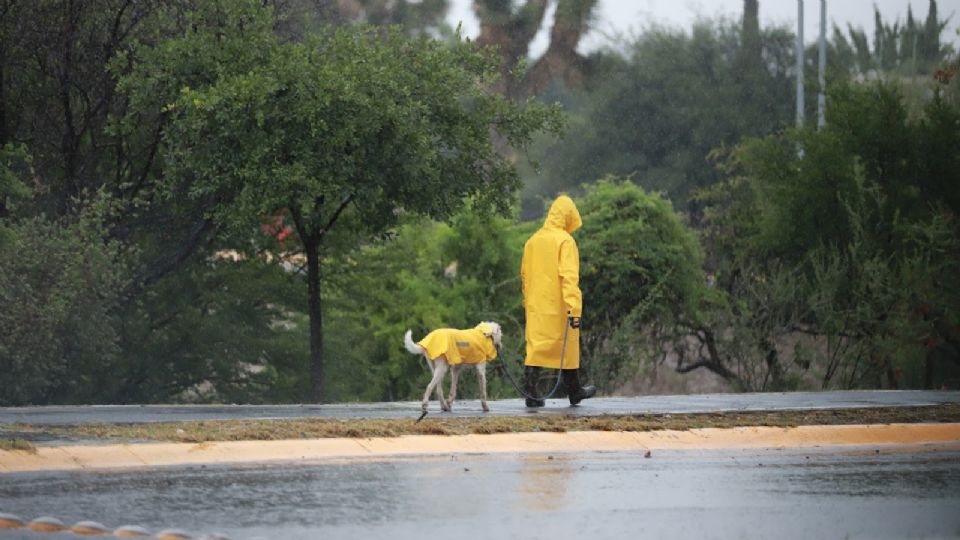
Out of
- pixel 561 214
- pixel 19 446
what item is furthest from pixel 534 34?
pixel 19 446

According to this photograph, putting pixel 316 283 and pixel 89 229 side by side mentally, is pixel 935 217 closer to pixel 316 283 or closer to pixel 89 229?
pixel 316 283

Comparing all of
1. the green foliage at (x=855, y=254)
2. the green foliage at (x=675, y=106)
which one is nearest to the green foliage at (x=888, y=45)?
the green foliage at (x=675, y=106)

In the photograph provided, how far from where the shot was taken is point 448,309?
3203 centimetres

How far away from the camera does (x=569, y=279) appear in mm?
15336

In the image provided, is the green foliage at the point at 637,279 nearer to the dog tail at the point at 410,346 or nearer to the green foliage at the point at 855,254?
the green foliage at the point at 855,254

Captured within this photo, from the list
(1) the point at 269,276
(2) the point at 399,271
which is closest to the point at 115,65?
(1) the point at 269,276

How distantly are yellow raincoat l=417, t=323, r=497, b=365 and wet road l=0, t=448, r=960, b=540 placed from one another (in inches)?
95.1

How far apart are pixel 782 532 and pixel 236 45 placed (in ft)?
45.5

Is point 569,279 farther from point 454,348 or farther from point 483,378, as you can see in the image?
point 454,348

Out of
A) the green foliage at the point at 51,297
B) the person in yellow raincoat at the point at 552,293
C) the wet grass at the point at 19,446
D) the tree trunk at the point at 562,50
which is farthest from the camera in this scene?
the tree trunk at the point at 562,50

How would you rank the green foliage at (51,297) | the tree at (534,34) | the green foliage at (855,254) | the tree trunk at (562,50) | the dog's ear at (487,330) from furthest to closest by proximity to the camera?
the tree trunk at (562,50), the tree at (534,34), the green foliage at (855,254), the green foliage at (51,297), the dog's ear at (487,330)

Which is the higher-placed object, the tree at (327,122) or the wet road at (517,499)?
the tree at (327,122)

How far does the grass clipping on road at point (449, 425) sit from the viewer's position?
1183 cm

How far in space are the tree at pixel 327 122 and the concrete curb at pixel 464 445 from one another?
7.89 m
